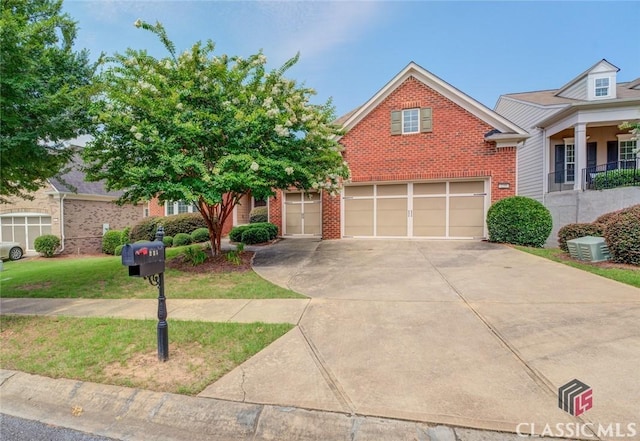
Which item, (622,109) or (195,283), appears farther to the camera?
(622,109)

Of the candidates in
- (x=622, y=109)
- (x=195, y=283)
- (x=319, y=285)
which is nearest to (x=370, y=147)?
(x=319, y=285)

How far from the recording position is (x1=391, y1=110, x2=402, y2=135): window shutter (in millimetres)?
13047

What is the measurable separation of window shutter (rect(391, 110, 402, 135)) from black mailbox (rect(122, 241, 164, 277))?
1124 centimetres

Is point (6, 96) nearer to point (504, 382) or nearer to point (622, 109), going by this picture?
point (504, 382)

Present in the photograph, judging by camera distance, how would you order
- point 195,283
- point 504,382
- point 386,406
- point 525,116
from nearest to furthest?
point 386,406
point 504,382
point 195,283
point 525,116

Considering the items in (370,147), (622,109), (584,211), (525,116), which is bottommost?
(584,211)

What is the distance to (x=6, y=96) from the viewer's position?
4918 millimetres

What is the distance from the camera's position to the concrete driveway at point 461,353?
8.94 ft

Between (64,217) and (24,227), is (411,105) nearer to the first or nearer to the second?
(64,217)

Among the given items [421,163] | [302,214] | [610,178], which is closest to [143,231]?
[302,214]

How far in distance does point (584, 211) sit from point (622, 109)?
4.48 metres

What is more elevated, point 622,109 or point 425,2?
point 425,2

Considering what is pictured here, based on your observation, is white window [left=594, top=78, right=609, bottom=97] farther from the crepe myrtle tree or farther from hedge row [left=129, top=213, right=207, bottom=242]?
hedge row [left=129, top=213, right=207, bottom=242]

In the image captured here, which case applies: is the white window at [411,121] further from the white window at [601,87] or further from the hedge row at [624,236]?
the white window at [601,87]
